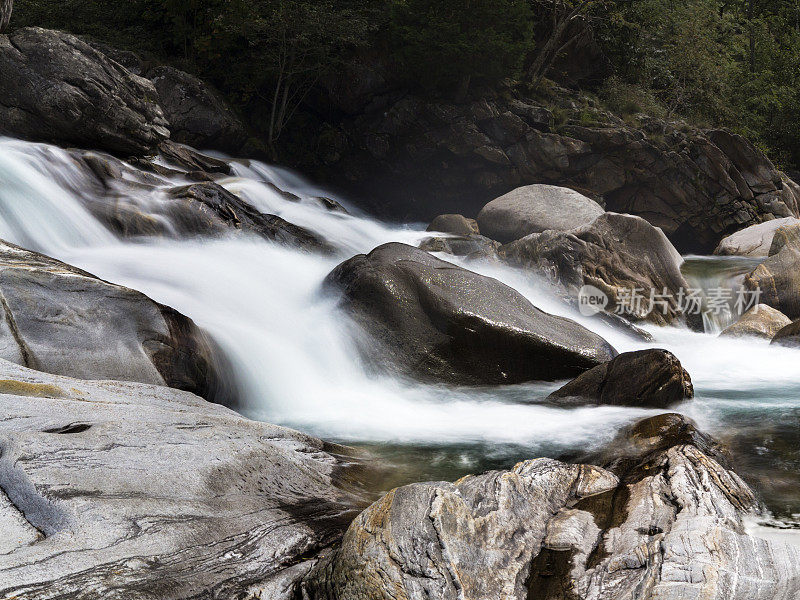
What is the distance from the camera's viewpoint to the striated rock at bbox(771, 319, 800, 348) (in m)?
8.95

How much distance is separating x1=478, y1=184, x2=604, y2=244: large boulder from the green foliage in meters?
5.89

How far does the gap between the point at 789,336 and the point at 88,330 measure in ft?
28.7

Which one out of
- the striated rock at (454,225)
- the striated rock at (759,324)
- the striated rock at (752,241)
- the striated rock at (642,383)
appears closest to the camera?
the striated rock at (642,383)

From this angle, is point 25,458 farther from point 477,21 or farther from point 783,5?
point 783,5

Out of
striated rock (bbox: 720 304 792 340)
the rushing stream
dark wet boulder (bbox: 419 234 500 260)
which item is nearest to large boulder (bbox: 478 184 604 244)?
dark wet boulder (bbox: 419 234 500 260)

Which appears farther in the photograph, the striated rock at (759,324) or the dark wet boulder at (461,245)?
the dark wet boulder at (461,245)

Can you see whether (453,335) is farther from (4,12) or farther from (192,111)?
(192,111)

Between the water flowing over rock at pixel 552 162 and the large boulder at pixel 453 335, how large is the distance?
42.9ft

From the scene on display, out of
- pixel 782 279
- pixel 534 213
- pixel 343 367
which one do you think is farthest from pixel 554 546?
pixel 534 213

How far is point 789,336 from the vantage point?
9.09 m

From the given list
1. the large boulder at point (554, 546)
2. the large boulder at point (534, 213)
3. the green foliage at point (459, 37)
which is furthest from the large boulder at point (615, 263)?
the green foliage at point (459, 37)

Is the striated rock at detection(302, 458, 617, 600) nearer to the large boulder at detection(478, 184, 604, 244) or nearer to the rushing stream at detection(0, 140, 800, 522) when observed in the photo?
the rushing stream at detection(0, 140, 800, 522)

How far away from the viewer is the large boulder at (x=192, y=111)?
16.9m

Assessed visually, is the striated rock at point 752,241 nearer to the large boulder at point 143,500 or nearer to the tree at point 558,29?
the tree at point 558,29
